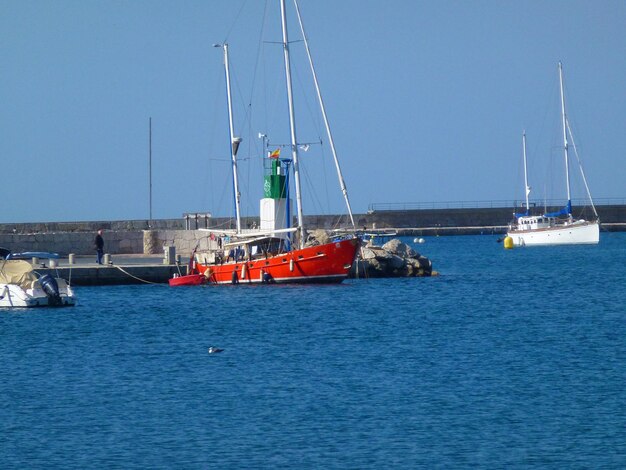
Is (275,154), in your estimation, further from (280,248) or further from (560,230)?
(560,230)

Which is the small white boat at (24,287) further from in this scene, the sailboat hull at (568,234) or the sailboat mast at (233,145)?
the sailboat hull at (568,234)

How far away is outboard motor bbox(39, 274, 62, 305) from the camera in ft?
120

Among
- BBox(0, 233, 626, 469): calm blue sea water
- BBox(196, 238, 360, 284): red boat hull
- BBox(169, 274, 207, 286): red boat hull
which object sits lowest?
BBox(0, 233, 626, 469): calm blue sea water

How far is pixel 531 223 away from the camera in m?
88.7

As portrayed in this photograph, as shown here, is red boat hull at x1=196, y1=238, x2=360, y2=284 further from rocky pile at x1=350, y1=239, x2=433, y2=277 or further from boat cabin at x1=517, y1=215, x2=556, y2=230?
boat cabin at x1=517, y1=215, x2=556, y2=230

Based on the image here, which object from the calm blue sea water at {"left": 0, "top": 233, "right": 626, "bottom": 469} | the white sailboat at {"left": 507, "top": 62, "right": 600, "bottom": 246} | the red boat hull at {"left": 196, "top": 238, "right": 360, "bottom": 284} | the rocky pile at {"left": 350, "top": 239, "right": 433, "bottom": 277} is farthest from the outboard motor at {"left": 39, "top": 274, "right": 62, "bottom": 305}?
the white sailboat at {"left": 507, "top": 62, "right": 600, "bottom": 246}

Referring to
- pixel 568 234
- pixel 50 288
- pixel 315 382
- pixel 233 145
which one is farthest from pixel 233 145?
pixel 568 234

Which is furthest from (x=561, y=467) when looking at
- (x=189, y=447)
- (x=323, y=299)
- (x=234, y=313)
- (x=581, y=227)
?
(x=581, y=227)

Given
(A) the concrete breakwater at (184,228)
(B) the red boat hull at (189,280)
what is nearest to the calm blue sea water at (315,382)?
(B) the red boat hull at (189,280)

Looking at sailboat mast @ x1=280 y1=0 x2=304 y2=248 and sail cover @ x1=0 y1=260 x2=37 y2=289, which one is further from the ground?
sailboat mast @ x1=280 y1=0 x2=304 y2=248

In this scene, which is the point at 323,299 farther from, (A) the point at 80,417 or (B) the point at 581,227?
(B) the point at 581,227

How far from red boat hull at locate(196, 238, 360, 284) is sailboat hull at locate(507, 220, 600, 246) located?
4454 centimetres

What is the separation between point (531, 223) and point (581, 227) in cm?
444

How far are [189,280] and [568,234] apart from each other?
46077mm
